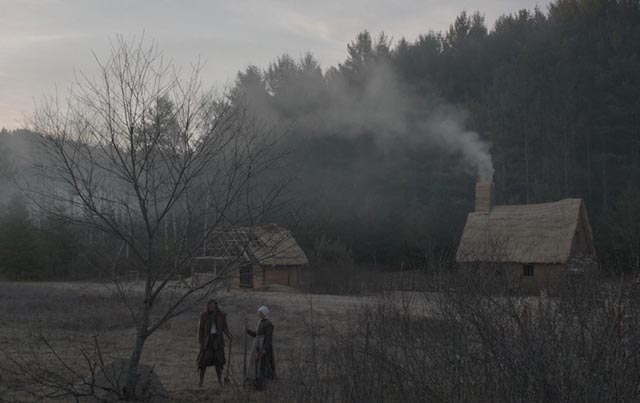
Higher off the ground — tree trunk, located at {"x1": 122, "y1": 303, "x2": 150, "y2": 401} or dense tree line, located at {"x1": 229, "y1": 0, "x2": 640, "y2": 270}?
dense tree line, located at {"x1": 229, "y1": 0, "x2": 640, "y2": 270}

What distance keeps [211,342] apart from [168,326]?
7088mm

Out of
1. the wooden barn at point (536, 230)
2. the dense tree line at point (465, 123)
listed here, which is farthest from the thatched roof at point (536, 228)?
the dense tree line at point (465, 123)

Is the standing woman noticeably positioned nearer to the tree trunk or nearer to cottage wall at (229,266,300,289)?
the tree trunk

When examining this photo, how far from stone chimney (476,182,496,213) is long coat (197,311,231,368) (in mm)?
26680

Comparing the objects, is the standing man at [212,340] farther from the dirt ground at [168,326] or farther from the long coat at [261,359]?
the long coat at [261,359]

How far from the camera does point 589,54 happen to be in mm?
47750

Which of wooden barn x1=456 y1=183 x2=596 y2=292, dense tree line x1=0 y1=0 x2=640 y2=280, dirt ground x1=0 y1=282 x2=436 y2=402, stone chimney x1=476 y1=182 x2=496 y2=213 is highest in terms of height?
dense tree line x1=0 y1=0 x2=640 y2=280

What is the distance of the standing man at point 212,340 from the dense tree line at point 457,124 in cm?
2421

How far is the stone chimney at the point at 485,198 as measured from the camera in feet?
119

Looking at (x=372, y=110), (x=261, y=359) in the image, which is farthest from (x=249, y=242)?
(x=372, y=110)

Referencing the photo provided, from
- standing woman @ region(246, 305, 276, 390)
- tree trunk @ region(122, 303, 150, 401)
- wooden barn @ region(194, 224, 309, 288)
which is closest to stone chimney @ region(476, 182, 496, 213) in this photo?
standing woman @ region(246, 305, 276, 390)

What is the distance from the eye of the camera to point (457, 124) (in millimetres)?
47844

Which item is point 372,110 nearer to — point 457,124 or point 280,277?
point 457,124

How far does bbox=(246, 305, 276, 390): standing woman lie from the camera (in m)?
10.8
